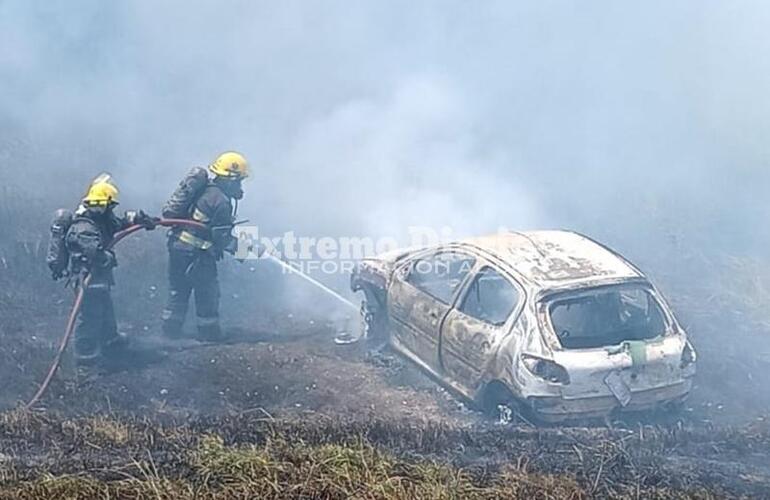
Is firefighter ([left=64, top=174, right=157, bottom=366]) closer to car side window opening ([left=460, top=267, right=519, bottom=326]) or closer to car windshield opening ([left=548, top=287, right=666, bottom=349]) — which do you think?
car side window opening ([left=460, top=267, right=519, bottom=326])

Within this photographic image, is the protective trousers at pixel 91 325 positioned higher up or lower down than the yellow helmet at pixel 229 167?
lower down

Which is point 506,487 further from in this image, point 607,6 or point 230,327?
point 607,6

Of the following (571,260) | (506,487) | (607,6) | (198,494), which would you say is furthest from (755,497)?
(607,6)

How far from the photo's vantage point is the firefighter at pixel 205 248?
9.51 m

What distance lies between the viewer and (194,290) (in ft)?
32.0

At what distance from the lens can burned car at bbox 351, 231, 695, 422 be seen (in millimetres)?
7336

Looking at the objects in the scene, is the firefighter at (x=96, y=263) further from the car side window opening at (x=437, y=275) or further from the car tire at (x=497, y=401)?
the car tire at (x=497, y=401)

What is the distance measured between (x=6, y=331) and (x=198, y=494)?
15.5 ft

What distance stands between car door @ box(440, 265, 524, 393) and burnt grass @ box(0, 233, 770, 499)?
13.9 inches

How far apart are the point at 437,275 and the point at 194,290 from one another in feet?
8.27

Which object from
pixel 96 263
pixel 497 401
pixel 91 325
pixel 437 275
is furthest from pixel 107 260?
pixel 497 401

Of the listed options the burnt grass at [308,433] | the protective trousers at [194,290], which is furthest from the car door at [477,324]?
the protective trousers at [194,290]

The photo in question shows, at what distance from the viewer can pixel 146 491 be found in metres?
5.48

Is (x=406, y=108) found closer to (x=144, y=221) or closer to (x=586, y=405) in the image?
(x=144, y=221)
